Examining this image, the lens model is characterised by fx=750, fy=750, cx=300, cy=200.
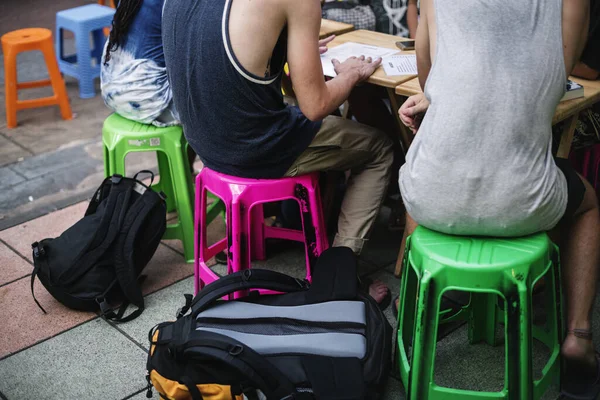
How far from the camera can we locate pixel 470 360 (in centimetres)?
270

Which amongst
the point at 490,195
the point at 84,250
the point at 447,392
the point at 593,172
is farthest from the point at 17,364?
the point at 593,172

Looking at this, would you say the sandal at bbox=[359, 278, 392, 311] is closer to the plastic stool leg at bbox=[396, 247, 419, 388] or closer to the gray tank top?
the plastic stool leg at bbox=[396, 247, 419, 388]

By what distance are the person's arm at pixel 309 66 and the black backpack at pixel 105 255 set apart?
0.87 meters

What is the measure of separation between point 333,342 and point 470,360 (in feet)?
2.08

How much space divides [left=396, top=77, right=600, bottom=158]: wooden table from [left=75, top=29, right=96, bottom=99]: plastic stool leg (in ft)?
11.2

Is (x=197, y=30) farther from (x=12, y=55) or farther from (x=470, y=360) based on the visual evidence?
(x=12, y=55)

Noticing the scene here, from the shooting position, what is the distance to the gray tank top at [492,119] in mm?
2057

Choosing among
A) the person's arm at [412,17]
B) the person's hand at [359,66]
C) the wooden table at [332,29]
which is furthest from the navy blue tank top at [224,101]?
the person's arm at [412,17]

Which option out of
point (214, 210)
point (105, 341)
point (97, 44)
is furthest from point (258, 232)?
point (97, 44)

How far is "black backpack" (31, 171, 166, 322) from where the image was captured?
295cm

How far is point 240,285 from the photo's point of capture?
98.0 inches

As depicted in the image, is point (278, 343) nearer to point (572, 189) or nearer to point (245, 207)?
point (245, 207)

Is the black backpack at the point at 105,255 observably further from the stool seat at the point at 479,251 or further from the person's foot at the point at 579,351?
the person's foot at the point at 579,351

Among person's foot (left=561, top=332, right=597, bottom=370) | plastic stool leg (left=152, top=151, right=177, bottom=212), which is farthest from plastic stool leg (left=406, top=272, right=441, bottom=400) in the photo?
plastic stool leg (left=152, top=151, right=177, bottom=212)
